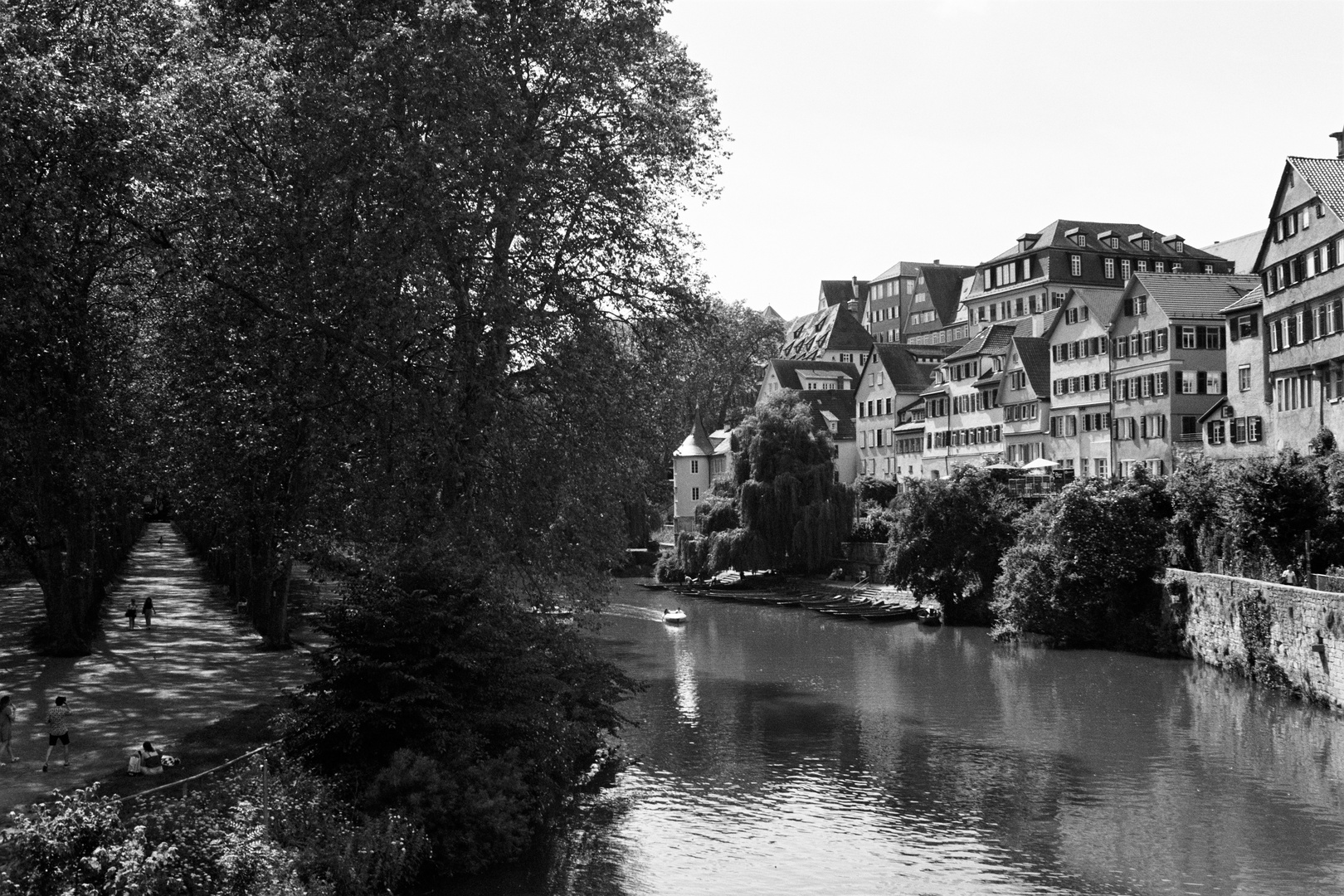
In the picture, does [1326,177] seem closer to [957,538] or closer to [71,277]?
[957,538]

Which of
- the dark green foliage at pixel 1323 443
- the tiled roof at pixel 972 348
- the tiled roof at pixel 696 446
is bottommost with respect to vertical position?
the dark green foliage at pixel 1323 443

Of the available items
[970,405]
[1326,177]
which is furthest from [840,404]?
[1326,177]

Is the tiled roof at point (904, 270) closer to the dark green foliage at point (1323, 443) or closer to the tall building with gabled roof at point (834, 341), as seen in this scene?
the tall building with gabled roof at point (834, 341)

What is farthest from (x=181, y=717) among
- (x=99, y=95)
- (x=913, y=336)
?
(x=913, y=336)

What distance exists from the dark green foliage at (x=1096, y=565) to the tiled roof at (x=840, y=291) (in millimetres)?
100056

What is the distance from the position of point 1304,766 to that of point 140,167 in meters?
28.2

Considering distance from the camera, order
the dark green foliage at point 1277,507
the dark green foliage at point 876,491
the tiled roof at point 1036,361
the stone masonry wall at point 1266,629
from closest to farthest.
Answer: the stone masonry wall at point 1266,629 < the dark green foliage at point 1277,507 < the tiled roof at point 1036,361 < the dark green foliage at point 876,491

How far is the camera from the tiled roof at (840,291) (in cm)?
15062

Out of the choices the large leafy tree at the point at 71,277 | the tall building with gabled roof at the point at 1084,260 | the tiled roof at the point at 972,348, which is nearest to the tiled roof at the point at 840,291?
the tall building with gabled roof at the point at 1084,260

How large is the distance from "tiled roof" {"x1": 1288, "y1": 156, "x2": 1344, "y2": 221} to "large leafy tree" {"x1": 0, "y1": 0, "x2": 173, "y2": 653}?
4068cm

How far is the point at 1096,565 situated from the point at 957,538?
10753 millimetres

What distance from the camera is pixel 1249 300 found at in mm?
58531

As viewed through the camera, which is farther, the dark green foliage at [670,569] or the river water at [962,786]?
the dark green foliage at [670,569]

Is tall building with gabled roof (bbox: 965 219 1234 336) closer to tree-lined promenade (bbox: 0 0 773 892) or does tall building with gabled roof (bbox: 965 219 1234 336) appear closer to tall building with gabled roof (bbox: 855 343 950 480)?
tall building with gabled roof (bbox: 855 343 950 480)
